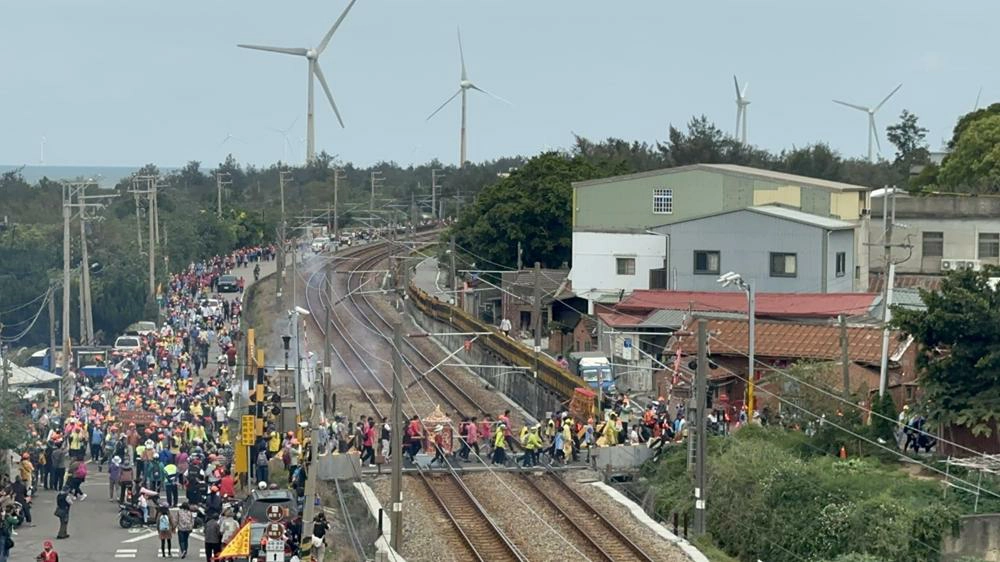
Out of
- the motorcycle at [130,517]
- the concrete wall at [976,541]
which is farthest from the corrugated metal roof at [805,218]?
the motorcycle at [130,517]

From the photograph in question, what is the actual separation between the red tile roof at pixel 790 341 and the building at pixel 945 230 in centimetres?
2376

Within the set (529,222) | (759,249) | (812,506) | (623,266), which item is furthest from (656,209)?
(812,506)

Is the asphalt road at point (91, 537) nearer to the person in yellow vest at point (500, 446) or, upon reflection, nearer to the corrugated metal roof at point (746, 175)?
the person in yellow vest at point (500, 446)

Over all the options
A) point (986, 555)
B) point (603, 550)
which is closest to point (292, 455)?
point (603, 550)

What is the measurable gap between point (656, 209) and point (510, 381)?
2236cm

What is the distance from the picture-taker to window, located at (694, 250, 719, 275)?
66.8 m

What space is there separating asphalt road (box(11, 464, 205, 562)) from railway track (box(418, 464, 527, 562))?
5.24m

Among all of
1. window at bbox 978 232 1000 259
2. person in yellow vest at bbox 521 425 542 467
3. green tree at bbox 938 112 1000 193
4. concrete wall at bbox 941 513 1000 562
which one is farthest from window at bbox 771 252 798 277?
concrete wall at bbox 941 513 1000 562

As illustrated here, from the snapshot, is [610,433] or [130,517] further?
[610,433]

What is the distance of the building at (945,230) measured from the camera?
74.1m

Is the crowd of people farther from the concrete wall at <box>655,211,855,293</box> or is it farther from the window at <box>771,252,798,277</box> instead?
the window at <box>771,252,798,277</box>

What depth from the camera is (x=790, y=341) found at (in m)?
50.8

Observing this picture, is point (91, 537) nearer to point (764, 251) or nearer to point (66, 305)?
Answer: point (66, 305)

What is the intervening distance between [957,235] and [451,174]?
99357 mm
